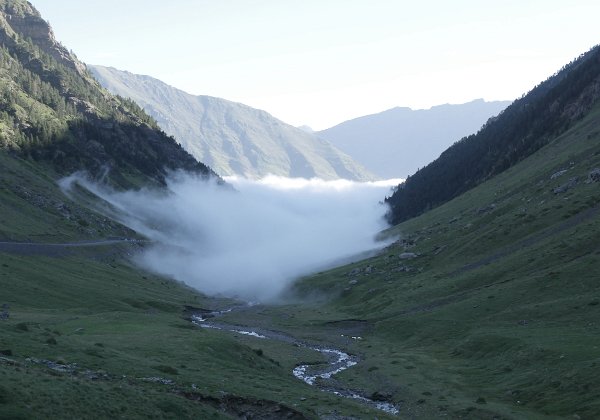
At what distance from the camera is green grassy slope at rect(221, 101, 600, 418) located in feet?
197

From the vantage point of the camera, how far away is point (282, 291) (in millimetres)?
196250

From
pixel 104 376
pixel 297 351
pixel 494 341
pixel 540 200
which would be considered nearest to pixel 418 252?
pixel 540 200

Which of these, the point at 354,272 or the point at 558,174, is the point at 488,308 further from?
the point at 354,272

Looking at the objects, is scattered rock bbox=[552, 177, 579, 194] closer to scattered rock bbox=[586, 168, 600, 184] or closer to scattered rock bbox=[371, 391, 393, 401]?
scattered rock bbox=[586, 168, 600, 184]

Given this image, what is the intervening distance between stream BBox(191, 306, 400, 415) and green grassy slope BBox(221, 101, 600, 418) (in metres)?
2.51

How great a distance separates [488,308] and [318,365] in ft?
101

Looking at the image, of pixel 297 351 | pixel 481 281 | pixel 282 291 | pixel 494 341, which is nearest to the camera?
pixel 494 341

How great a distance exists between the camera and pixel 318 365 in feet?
280

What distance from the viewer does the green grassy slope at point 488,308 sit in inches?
2366

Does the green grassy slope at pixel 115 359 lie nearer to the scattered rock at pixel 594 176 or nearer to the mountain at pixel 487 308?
the mountain at pixel 487 308

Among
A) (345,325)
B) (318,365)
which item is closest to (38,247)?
(345,325)

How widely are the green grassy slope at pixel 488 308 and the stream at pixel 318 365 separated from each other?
98.9 inches

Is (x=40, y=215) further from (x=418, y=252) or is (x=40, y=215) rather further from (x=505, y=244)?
(x=505, y=244)

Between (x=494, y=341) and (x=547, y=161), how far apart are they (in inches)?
5029
